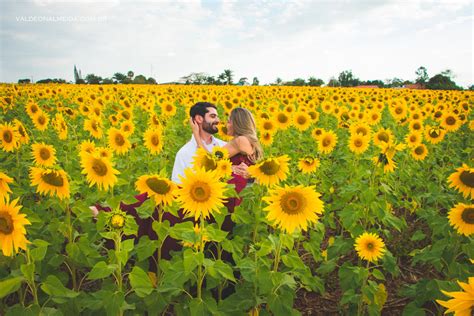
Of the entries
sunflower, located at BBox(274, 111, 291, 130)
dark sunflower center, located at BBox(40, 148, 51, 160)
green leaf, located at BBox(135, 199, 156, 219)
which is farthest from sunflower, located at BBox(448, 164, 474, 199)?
dark sunflower center, located at BBox(40, 148, 51, 160)

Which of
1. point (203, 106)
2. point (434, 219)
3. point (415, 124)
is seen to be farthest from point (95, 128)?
point (415, 124)

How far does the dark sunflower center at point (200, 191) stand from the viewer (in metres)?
2.19

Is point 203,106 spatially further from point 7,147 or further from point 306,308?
point 306,308

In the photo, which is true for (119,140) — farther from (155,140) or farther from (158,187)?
(158,187)

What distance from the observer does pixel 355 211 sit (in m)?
3.20

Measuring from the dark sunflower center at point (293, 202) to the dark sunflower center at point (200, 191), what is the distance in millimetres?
515

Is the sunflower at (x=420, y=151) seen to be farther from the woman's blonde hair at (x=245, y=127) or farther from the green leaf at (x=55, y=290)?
the green leaf at (x=55, y=290)

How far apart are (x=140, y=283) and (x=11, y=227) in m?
0.80

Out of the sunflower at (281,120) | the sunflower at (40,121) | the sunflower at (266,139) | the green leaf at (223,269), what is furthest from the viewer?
the sunflower at (281,120)

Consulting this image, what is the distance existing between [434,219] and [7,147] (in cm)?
489

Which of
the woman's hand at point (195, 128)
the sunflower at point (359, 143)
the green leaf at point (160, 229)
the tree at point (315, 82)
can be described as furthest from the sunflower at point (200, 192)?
the tree at point (315, 82)

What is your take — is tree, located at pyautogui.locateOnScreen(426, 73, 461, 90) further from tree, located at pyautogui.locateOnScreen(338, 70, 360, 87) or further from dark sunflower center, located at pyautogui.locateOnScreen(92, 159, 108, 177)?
dark sunflower center, located at pyautogui.locateOnScreen(92, 159, 108, 177)

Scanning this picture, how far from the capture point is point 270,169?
2592 mm

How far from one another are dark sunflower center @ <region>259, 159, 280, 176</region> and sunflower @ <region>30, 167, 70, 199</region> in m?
1.45
